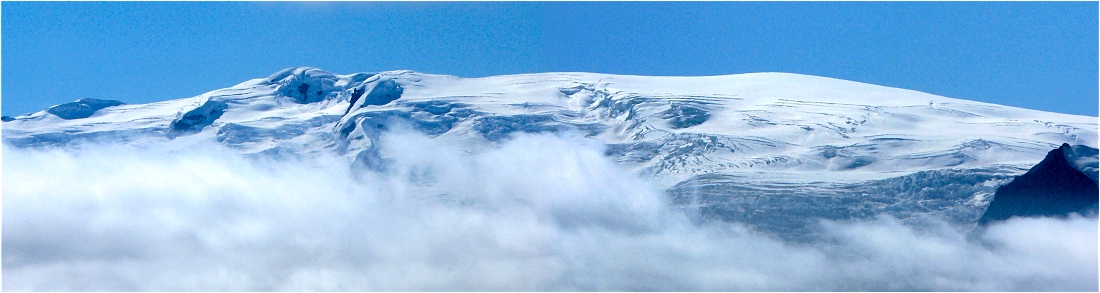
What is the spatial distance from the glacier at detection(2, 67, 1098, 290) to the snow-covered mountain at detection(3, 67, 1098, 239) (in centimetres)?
18

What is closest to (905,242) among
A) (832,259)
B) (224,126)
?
(832,259)

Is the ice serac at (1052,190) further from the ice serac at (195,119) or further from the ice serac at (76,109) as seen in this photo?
the ice serac at (76,109)

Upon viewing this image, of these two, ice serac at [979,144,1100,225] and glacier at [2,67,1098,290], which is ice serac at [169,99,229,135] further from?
ice serac at [979,144,1100,225]

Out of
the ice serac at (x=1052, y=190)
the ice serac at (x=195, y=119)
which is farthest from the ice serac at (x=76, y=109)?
the ice serac at (x=1052, y=190)

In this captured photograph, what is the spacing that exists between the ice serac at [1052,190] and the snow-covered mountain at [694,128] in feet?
4.75

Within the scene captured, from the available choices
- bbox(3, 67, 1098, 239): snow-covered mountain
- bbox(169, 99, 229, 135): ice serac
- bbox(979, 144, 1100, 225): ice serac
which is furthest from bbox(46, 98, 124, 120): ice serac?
bbox(979, 144, 1100, 225): ice serac

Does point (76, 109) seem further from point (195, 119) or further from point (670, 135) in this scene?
point (670, 135)

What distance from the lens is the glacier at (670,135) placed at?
83875 millimetres

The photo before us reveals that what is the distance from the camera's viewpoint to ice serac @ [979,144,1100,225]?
78312 mm

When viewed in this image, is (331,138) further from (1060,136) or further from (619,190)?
(1060,136)

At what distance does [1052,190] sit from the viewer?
80.9 m

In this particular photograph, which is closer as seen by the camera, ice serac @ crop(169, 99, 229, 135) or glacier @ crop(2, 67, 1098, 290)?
glacier @ crop(2, 67, 1098, 290)

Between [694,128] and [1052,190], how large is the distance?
2963 centimetres

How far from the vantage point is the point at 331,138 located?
340 ft
